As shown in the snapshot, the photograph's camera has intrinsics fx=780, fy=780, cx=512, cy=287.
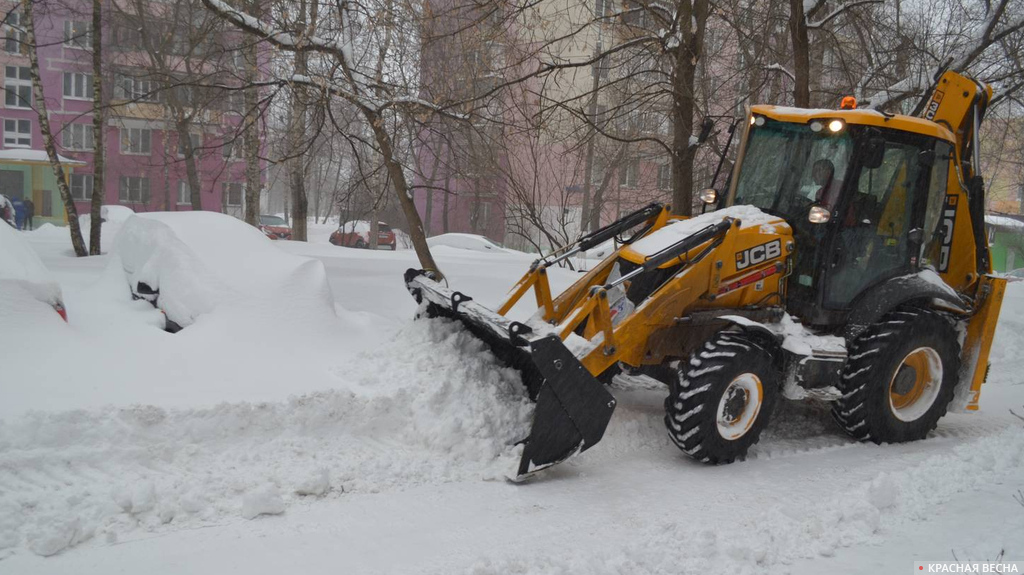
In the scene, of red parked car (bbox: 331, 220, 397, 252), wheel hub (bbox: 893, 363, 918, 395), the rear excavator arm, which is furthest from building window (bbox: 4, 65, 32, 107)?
wheel hub (bbox: 893, 363, 918, 395)

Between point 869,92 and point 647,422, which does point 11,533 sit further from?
point 869,92

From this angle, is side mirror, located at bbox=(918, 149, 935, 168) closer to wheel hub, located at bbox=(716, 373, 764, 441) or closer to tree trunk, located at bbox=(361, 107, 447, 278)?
wheel hub, located at bbox=(716, 373, 764, 441)

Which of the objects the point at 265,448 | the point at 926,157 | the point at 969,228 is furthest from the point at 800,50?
the point at 265,448

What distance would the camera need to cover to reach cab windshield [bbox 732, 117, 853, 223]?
233 inches

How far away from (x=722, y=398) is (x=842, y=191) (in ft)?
6.23

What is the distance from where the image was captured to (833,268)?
6004mm

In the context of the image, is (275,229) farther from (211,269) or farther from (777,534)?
(777,534)

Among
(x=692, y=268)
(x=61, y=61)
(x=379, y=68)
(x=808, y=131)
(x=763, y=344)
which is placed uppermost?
(x=61, y=61)

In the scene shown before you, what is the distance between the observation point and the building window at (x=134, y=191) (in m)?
41.9

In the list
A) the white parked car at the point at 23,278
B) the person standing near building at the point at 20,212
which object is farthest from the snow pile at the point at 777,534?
the person standing near building at the point at 20,212

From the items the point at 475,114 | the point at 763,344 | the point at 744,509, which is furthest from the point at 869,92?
the point at 744,509

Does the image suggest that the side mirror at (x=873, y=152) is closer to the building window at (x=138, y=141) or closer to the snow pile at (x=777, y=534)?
the snow pile at (x=777, y=534)

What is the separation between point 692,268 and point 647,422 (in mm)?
1393

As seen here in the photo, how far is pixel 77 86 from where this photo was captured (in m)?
42.8
